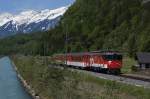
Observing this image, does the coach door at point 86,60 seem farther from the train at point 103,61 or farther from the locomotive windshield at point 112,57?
the locomotive windshield at point 112,57

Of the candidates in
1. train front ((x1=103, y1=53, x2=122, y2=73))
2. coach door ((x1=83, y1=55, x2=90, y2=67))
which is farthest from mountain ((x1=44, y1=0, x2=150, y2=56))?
train front ((x1=103, y1=53, x2=122, y2=73))

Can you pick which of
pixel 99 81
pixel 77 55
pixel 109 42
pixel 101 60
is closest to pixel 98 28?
pixel 109 42

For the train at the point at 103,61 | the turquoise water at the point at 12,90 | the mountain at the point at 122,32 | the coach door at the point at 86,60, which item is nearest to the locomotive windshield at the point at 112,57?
the train at the point at 103,61

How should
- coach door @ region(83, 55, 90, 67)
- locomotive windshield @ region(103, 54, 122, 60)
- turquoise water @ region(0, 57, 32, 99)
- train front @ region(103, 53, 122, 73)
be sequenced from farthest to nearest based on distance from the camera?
coach door @ region(83, 55, 90, 67)
locomotive windshield @ region(103, 54, 122, 60)
train front @ region(103, 53, 122, 73)
turquoise water @ region(0, 57, 32, 99)

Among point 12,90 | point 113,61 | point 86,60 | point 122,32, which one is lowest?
point 12,90

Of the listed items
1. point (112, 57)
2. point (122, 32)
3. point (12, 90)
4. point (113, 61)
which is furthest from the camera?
point (122, 32)

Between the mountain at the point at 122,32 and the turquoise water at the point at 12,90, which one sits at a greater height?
the mountain at the point at 122,32

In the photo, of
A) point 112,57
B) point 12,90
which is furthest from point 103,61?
point 12,90

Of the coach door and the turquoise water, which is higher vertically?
the coach door

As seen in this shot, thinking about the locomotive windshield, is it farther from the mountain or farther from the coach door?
the mountain

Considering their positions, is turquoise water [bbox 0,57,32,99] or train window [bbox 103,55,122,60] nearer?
turquoise water [bbox 0,57,32,99]

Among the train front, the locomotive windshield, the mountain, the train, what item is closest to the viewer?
the train front

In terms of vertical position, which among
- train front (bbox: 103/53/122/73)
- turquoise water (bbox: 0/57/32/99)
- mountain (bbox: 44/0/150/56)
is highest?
mountain (bbox: 44/0/150/56)

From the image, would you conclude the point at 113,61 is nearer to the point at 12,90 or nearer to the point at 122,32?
the point at 12,90
